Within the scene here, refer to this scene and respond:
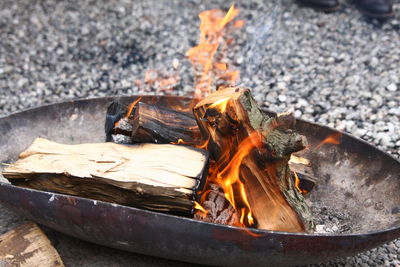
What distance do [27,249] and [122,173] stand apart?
0.70 m

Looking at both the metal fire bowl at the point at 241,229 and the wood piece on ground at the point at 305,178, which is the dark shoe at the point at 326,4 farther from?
the wood piece on ground at the point at 305,178

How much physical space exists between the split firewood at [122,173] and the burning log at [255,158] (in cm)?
16

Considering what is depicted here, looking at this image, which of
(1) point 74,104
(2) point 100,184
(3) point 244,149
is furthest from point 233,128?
(1) point 74,104

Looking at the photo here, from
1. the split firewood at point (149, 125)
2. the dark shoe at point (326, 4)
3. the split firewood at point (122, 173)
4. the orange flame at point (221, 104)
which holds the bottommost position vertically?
the split firewood at point (122, 173)

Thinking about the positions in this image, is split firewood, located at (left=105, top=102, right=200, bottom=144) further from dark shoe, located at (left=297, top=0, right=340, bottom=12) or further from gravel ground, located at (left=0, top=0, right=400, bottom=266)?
dark shoe, located at (left=297, top=0, right=340, bottom=12)

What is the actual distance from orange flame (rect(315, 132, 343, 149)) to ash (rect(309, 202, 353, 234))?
39 centimetres

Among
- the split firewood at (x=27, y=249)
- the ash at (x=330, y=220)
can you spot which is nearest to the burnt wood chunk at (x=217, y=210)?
the ash at (x=330, y=220)

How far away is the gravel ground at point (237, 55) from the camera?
421 centimetres

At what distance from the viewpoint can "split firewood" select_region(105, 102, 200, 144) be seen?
2.60 m

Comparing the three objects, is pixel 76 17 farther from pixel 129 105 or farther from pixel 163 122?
pixel 163 122

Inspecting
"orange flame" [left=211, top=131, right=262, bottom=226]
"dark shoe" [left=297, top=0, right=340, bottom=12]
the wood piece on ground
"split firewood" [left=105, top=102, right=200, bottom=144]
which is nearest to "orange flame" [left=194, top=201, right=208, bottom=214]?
"orange flame" [left=211, top=131, right=262, bottom=226]

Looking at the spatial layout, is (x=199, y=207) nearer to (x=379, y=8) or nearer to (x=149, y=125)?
(x=149, y=125)

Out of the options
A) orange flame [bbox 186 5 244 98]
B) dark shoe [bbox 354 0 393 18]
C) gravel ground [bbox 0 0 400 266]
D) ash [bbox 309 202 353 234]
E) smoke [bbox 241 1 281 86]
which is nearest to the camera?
ash [bbox 309 202 353 234]

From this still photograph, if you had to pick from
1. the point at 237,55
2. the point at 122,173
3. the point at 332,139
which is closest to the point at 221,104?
the point at 122,173
